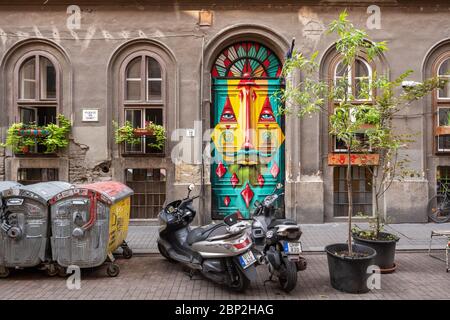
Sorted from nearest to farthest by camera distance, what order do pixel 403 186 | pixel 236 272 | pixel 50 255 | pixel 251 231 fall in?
pixel 236 272 → pixel 251 231 → pixel 50 255 → pixel 403 186

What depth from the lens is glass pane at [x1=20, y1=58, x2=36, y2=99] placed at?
35.5 ft

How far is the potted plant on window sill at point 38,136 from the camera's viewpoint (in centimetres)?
1028

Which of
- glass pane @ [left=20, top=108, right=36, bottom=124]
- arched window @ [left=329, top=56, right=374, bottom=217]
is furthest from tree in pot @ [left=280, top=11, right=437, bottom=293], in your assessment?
glass pane @ [left=20, top=108, right=36, bottom=124]

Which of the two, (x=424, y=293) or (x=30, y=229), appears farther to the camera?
(x=30, y=229)

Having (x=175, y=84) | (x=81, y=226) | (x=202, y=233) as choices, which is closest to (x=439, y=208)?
(x=202, y=233)

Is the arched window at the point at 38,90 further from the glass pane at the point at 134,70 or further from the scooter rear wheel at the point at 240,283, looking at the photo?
the scooter rear wheel at the point at 240,283

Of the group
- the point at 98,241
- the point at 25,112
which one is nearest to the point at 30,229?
the point at 98,241

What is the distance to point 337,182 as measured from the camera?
35.6ft

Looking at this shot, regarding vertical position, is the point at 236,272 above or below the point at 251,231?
below

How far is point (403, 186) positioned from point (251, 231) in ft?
20.6

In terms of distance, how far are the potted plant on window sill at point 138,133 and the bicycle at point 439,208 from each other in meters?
7.59

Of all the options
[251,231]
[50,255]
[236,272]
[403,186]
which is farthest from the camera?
[403,186]

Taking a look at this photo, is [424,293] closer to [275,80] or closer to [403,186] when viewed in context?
[403,186]

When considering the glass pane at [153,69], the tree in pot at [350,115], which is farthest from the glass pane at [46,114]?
the tree in pot at [350,115]
